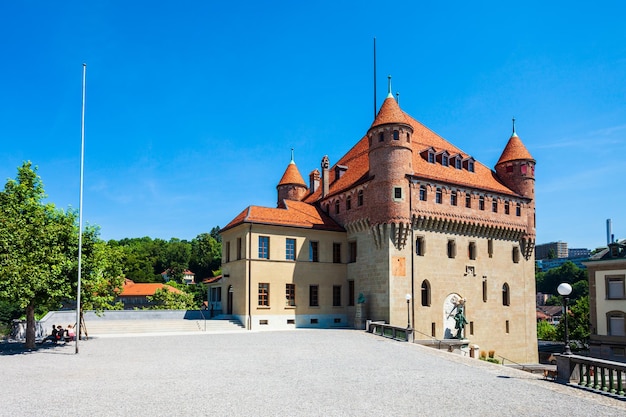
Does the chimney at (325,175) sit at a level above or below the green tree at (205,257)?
above

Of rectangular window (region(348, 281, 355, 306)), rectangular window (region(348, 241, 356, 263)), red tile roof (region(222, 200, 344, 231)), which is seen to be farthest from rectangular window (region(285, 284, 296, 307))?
rectangular window (region(348, 241, 356, 263))

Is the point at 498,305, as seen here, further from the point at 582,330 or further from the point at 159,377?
the point at 159,377

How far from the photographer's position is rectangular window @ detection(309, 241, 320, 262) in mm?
41281

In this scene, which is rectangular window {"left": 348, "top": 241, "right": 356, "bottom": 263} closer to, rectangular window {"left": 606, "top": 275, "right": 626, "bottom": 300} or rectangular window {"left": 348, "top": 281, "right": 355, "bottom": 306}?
rectangular window {"left": 348, "top": 281, "right": 355, "bottom": 306}

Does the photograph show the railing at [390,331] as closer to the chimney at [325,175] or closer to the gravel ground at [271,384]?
the gravel ground at [271,384]

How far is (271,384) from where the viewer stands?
53.7ft

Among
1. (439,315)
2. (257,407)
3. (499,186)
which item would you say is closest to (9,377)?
(257,407)

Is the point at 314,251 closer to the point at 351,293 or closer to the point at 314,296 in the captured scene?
the point at 314,296

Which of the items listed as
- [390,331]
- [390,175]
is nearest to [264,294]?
[390,331]

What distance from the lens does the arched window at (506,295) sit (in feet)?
145

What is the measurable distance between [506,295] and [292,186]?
73.3ft

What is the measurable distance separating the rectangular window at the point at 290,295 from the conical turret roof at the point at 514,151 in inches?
920

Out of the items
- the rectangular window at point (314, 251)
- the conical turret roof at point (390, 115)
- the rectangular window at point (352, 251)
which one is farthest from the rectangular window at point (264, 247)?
the conical turret roof at point (390, 115)

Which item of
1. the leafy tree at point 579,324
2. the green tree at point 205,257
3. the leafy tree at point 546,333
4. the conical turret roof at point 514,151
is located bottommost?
the leafy tree at point 546,333
